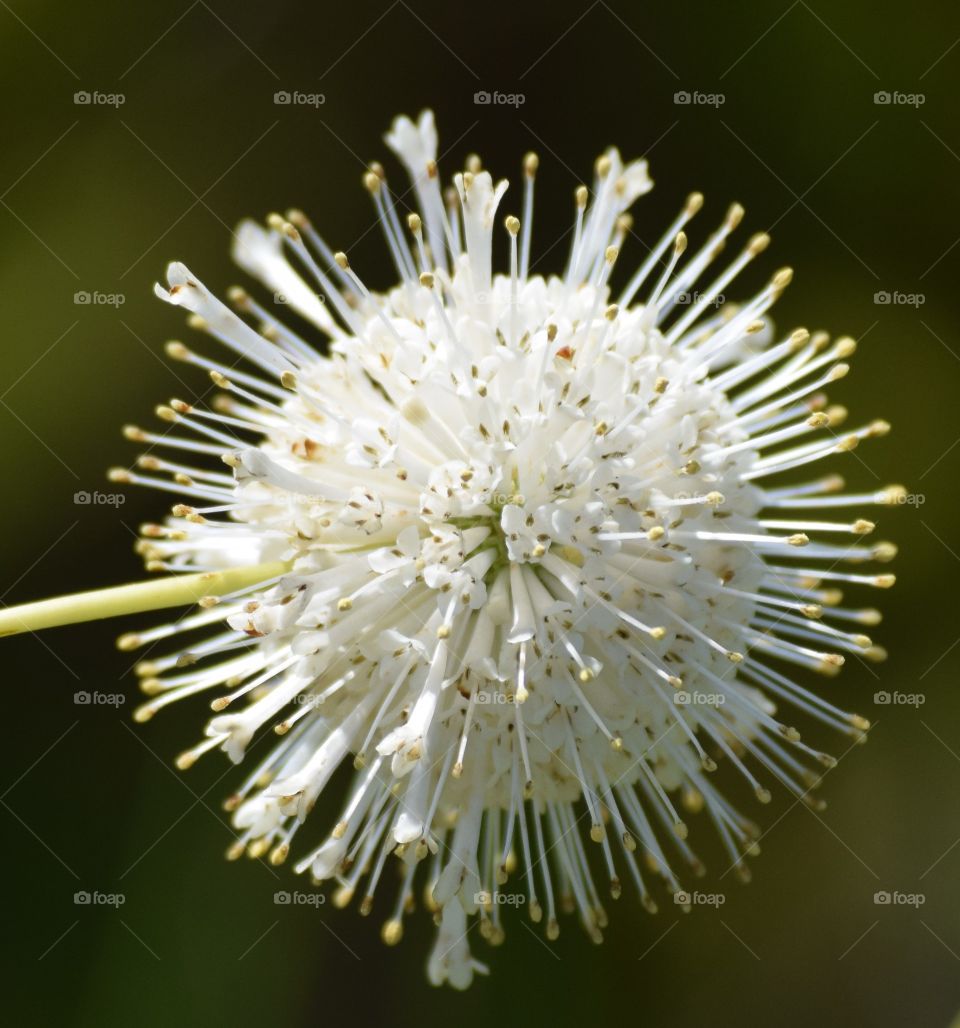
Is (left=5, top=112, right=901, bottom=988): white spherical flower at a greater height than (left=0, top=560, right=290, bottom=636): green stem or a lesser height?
greater

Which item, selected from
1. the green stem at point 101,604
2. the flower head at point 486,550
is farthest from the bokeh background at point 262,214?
the green stem at point 101,604

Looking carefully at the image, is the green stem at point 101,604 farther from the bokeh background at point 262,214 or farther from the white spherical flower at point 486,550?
the bokeh background at point 262,214

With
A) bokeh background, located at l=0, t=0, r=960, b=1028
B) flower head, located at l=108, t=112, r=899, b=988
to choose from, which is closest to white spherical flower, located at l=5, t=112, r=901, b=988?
flower head, located at l=108, t=112, r=899, b=988

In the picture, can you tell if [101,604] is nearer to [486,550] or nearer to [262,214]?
[486,550]

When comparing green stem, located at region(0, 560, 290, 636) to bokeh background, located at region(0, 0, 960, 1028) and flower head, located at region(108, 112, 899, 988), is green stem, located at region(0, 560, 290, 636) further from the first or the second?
bokeh background, located at region(0, 0, 960, 1028)

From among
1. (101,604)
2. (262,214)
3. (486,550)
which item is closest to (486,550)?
(486,550)

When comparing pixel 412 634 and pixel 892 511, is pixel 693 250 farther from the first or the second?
pixel 412 634
